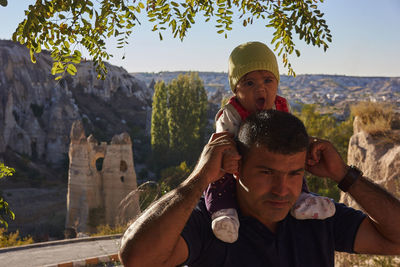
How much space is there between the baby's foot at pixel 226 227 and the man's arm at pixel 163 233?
14cm

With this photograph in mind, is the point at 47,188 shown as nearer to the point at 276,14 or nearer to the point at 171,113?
the point at 171,113

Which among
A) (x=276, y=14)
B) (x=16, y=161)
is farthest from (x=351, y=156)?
(x=16, y=161)

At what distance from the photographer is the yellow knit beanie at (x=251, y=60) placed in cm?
213

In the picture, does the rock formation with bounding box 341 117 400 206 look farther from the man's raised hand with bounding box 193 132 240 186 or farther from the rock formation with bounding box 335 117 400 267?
the man's raised hand with bounding box 193 132 240 186

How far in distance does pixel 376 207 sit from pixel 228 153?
70 cm

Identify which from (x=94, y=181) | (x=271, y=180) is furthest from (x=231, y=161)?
(x=94, y=181)

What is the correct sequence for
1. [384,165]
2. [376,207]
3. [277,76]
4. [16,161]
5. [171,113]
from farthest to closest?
1. [16,161]
2. [171,113]
3. [384,165]
4. [277,76]
5. [376,207]

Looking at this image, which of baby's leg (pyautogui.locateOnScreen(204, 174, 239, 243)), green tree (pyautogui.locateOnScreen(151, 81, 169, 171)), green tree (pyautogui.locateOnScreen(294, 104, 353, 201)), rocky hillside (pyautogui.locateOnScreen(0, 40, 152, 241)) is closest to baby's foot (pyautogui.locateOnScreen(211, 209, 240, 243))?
baby's leg (pyautogui.locateOnScreen(204, 174, 239, 243))

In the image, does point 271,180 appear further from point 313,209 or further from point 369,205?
point 369,205

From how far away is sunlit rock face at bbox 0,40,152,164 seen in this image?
3675 centimetres

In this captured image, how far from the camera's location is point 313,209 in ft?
5.84

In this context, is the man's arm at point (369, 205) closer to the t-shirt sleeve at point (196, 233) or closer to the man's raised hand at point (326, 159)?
the man's raised hand at point (326, 159)

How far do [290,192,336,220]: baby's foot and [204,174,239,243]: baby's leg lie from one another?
0.28m

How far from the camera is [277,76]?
2.21 metres
